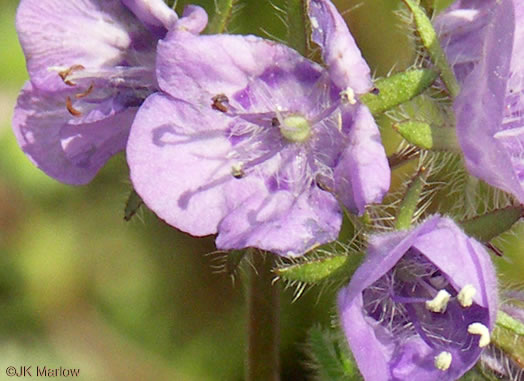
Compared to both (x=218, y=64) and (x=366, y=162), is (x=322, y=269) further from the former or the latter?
(x=218, y=64)

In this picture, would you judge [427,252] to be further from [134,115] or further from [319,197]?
[134,115]

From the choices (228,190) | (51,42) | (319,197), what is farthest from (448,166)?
(51,42)

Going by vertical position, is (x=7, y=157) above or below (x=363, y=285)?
below

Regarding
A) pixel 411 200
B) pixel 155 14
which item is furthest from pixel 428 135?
pixel 155 14

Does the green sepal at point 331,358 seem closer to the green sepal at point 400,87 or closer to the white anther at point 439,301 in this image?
the white anther at point 439,301

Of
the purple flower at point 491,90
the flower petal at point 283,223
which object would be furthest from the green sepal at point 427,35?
the flower petal at point 283,223

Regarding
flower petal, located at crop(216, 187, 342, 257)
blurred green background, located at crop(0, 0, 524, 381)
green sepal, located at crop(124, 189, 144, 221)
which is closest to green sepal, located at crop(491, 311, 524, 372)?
flower petal, located at crop(216, 187, 342, 257)
